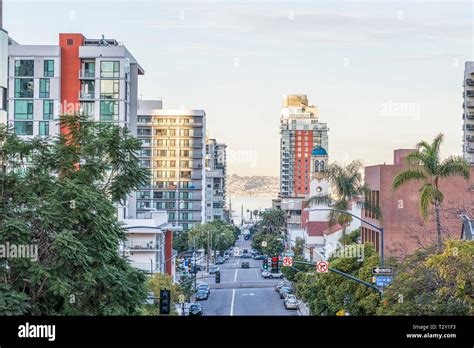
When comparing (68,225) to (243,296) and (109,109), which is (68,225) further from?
(243,296)

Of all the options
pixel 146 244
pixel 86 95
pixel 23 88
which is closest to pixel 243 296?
pixel 146 244

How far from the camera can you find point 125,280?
2005 centimetres

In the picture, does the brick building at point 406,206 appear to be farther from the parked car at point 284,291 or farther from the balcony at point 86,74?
the balcony at point 86,74

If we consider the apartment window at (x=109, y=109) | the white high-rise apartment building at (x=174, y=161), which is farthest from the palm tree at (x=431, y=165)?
the white high-rise apartment building at (x=174, y=161)

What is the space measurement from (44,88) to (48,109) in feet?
6.05

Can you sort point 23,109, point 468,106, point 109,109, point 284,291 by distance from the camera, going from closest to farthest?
point 284,291 → point 23,109 → point 109,109 → point 468,106

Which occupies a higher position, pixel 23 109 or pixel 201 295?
pixel 23 109

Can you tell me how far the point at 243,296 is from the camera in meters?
65.8

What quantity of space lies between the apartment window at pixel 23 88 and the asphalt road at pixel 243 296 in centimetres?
2281

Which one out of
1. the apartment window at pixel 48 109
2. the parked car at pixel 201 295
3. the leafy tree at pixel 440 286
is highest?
the apartment window at pixel 48 109

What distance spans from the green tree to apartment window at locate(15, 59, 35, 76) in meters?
42.5

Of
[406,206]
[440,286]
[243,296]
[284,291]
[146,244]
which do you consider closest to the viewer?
[440,286]

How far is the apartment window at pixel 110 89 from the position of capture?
6562 cm
